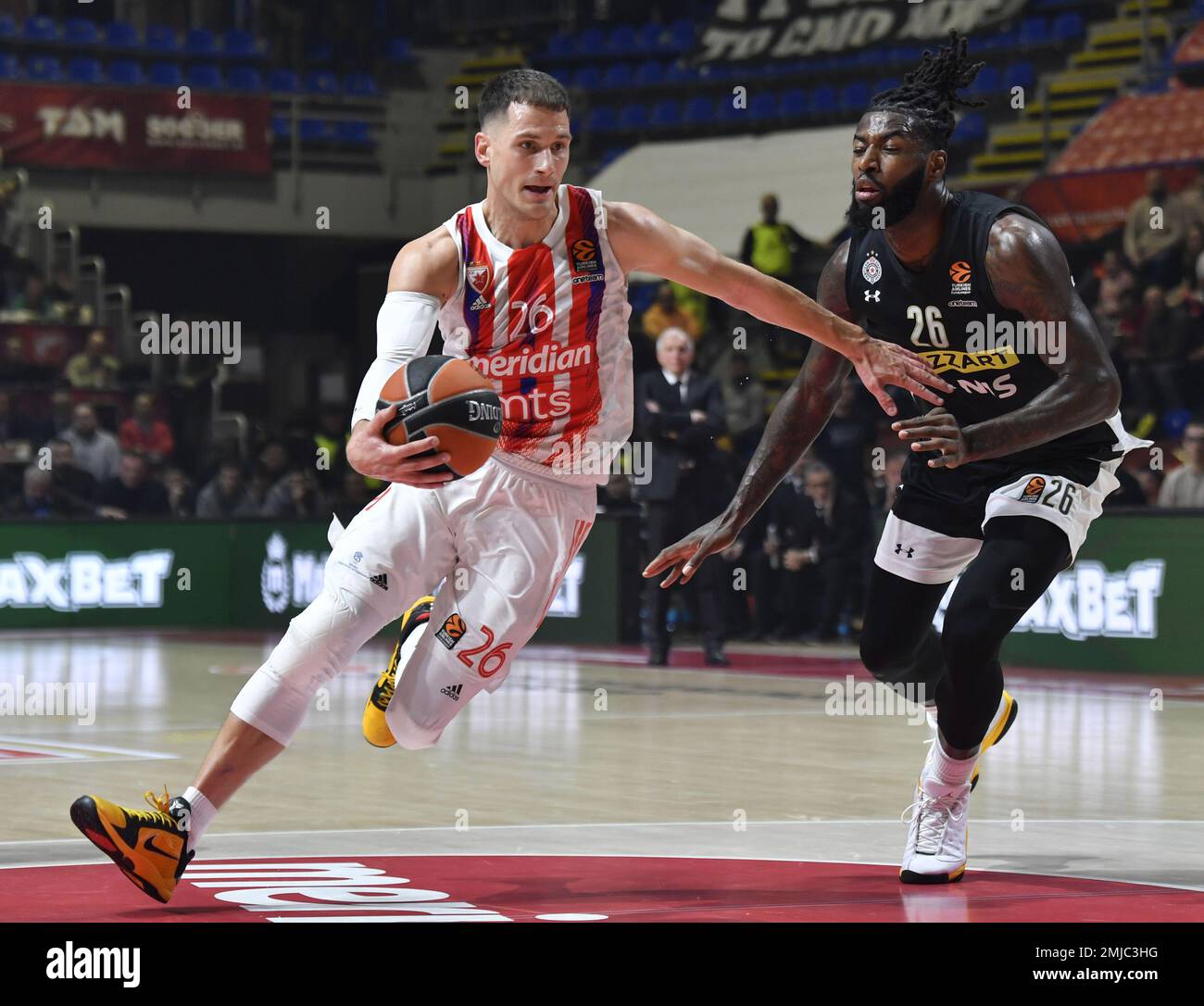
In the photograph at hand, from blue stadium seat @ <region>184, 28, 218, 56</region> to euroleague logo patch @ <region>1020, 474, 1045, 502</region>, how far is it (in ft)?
70.9

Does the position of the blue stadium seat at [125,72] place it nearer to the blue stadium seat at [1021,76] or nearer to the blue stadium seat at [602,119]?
the blue stadium seat at [602,119]

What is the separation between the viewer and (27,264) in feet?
78.3

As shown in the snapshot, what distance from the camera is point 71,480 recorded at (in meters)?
19.2

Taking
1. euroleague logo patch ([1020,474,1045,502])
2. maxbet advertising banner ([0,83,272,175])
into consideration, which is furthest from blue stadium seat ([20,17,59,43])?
euroleague logo patch ([1020,474,1045,502])

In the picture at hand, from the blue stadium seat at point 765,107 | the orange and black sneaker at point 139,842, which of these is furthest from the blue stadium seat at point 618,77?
the orange and black sneaker at point 139,842

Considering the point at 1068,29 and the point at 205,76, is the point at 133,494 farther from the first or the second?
the point at 1068,29

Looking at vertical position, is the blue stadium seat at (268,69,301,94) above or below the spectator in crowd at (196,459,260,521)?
above

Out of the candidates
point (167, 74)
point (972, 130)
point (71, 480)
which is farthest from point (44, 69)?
point (972, 130)

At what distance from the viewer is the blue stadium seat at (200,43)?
85.9ft

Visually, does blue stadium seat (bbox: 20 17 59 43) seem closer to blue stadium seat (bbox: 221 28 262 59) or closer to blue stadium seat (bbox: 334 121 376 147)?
blue stadium seat (bbox: 221 28 262 59)

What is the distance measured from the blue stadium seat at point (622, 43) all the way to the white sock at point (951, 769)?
71.5 ft

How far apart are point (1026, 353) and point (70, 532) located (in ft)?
45.0

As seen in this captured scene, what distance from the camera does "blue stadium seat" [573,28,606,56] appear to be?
27.3m
